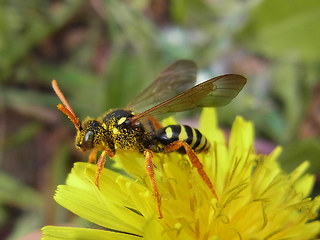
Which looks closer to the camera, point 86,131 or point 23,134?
point 86,131

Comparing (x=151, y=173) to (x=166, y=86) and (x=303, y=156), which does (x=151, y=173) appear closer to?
(x=166, y=86)

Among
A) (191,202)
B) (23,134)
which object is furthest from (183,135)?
(23,134)

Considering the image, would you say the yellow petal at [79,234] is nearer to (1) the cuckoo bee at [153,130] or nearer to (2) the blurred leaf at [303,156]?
(1) the cuckoo bee at [153,130]

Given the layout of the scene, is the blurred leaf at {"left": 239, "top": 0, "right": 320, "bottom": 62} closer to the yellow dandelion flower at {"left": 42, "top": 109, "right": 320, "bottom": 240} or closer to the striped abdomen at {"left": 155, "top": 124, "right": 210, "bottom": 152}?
the yellow dandelion flower at {"left": 42, "top": 109, "right": 320, "bottom": 240}

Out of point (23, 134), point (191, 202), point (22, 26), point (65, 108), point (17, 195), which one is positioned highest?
point (22, 26)

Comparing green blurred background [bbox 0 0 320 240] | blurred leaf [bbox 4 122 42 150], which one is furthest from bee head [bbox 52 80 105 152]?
blurred leaf [bbox 4 122 42 150]

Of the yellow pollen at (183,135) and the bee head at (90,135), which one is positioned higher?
the bee head at (90,135)

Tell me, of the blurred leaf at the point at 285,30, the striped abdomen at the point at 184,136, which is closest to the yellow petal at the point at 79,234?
the striped abdomen at the point at 184,136

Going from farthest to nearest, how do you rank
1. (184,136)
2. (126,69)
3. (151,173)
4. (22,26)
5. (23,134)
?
(22,26), (23,134), (126,69), (184,136), (151,173)

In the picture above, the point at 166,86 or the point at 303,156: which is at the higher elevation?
the point at 166,86
